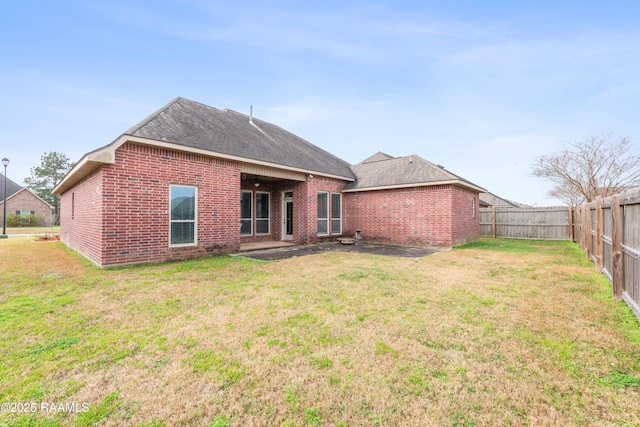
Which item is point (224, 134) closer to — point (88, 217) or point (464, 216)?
point (88, 217)

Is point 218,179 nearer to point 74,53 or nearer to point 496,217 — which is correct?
point 74,53

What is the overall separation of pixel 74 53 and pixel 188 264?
11.3 metres

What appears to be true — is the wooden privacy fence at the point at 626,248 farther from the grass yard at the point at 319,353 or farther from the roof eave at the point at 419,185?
the roof eave at the point at 419,185

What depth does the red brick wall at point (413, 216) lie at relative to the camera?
10878mm

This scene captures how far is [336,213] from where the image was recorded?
13391 mm

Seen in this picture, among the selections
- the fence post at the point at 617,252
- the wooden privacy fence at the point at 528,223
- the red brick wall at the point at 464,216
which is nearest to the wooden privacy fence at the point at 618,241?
the fence post at the point at 617,252

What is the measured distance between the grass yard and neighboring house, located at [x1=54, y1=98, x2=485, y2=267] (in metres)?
2.42

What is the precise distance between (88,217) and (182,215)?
9.83 feet

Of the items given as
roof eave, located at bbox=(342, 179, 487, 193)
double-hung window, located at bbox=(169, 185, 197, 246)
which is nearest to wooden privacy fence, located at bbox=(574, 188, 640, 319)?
roof eave, located at bbox=(342, 179, 487, 193)

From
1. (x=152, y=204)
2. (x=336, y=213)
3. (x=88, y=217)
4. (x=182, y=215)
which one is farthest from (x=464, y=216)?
(x=88, y=217)

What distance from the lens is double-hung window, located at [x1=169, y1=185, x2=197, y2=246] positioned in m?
7.79

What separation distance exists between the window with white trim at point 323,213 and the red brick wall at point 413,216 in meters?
1.30

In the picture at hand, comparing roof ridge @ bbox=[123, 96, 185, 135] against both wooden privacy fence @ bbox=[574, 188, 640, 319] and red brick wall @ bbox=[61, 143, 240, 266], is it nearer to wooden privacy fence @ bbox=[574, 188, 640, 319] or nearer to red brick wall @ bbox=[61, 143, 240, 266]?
red brick wall @ bbox=[61, 143, 240, 266]

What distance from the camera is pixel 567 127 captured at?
58.1 ft
